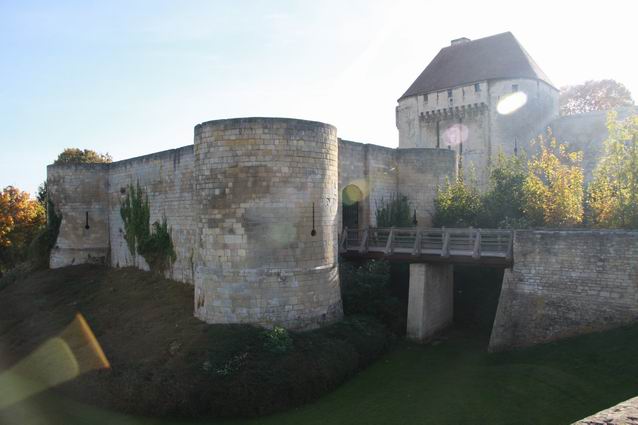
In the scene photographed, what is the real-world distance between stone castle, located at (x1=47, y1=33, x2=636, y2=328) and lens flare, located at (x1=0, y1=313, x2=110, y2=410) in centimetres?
312

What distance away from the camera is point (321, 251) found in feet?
44.7

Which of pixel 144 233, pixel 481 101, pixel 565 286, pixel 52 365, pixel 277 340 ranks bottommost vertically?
pixel 52 365

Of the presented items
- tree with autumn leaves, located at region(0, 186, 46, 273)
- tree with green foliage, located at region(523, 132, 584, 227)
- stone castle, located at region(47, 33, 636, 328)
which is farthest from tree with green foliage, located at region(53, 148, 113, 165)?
tree with green foliage, located at region(523, 132, 584, 227)

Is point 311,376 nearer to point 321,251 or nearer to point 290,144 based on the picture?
point 321,251

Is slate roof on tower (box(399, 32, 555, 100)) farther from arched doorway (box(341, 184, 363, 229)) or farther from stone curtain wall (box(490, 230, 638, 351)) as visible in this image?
stone curtain wall (box(490, 230, 638, 351))

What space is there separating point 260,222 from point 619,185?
11.2 m

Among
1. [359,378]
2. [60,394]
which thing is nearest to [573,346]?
[359,378]

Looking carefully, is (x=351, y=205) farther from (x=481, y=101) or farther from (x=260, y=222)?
Result: (x=481, y=101)

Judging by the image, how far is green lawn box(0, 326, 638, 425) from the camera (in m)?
9.56

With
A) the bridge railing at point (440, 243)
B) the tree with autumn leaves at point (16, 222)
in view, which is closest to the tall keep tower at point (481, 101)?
the bridge railing at point (440, 243)

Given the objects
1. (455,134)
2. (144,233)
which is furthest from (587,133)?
(144,233)

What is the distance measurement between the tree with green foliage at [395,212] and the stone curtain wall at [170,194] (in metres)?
7.39

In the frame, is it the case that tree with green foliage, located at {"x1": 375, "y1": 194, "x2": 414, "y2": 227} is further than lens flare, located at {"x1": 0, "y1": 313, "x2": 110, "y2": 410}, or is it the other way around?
tree with green foliage, located at {"x1": 375, "y1": 194, "x2": 414, "y2": 227}

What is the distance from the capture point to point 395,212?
2038cm
